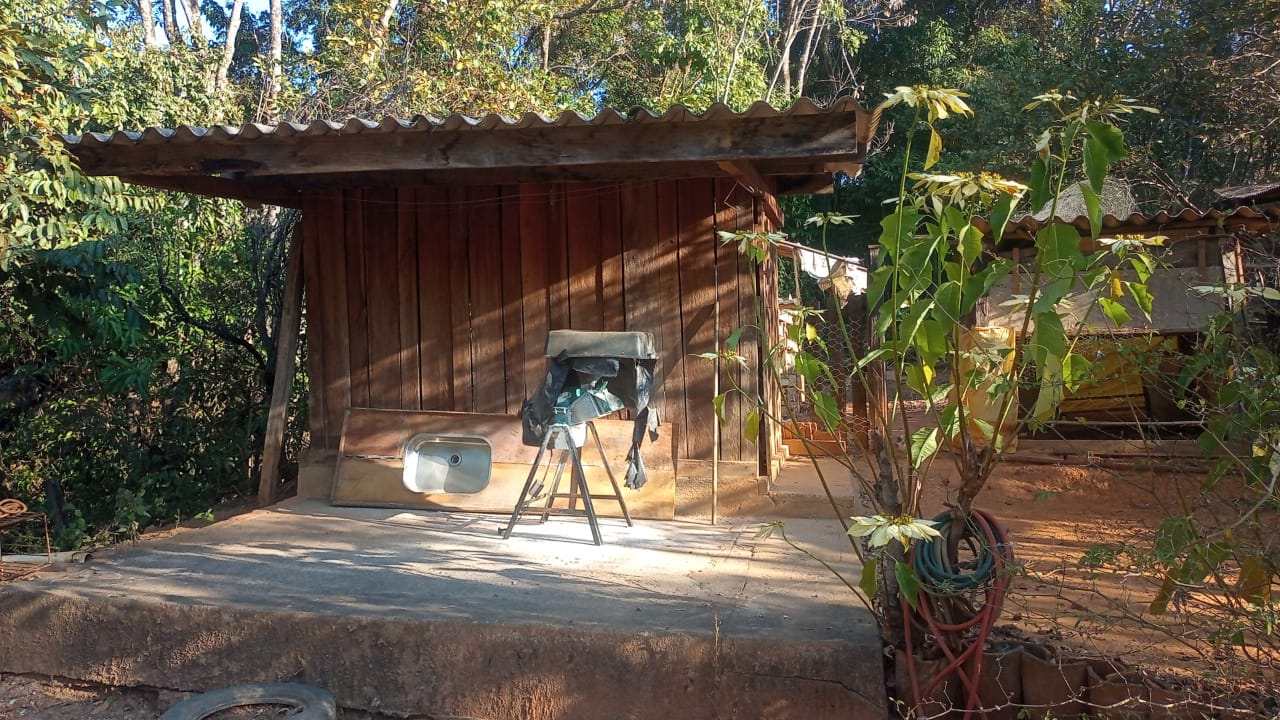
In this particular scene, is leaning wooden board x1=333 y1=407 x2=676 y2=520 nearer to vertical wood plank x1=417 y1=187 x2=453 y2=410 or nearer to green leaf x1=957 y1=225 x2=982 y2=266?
vertical wood plank x1=417 y1=187 x2=453 y2=410

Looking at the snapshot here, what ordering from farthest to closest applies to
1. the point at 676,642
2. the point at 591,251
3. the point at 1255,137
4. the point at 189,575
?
1. the point at 1255,137
2. the point at 591,251
3. the point at 189,575
4. the point at 676,642

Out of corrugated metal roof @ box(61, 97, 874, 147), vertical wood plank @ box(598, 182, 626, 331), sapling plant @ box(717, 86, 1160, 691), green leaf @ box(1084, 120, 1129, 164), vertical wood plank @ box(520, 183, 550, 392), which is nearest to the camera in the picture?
green leaf @ box(1084, 120, 1129, 164)

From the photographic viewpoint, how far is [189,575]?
4512 mm

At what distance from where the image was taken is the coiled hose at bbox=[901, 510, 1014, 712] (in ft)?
10.2

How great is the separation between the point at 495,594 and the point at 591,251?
2.83 m

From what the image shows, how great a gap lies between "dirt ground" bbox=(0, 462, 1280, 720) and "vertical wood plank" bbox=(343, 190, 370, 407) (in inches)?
115

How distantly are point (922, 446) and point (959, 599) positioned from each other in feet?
2.11

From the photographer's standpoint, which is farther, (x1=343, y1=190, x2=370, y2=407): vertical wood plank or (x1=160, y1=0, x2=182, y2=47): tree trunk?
(x1=160, y1=0, x2=182, y2=47): tree trunk

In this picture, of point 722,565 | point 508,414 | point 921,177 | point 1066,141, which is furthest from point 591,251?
point 1066,141

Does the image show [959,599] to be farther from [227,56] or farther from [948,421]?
[227,56]

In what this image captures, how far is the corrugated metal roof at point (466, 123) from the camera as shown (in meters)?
4.77

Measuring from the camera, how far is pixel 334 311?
6648 mm

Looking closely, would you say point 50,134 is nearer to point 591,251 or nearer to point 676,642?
point 591,251

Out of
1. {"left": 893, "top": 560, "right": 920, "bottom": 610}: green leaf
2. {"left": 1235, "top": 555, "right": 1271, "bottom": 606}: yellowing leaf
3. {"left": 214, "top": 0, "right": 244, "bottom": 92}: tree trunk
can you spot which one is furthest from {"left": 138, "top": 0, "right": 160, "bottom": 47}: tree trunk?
{"left": 1235, "top": 555, "right": 1271, "bottom": 606}: yellowing leaf
